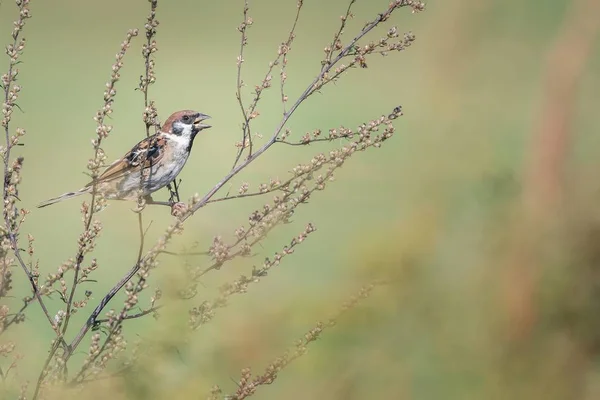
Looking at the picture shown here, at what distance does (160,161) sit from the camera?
1532 millimetres

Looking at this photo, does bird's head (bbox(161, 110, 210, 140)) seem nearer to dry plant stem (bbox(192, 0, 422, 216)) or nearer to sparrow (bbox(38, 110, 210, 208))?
sparrow (bbox(38, 110, 210, 208))

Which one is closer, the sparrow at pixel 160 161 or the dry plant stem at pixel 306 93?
the dry plant stem at pixel 306 93

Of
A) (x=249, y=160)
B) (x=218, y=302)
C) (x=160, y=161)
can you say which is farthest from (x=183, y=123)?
(x=218, y=302)

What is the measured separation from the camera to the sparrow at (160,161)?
1.62 meters

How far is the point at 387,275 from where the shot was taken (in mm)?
978

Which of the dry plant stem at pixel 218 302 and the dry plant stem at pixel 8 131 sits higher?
the dry plant stem at pixel 8 131

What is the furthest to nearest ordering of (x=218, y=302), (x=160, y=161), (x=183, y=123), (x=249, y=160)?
1. (x=183, y=123)
2. (x=160, y=161)
3. (x=249, y=160)
4. (x=218, y=302)

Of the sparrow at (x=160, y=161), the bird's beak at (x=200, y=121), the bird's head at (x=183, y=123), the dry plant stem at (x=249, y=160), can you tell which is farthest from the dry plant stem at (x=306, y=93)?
the bird's head at (x=183, y=123)

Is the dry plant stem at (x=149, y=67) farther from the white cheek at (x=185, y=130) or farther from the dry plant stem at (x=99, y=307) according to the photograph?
the white cheek at (x=185, y=130)

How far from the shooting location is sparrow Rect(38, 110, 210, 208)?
5.33ft

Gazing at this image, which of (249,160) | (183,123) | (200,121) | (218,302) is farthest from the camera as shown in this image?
(183,123)

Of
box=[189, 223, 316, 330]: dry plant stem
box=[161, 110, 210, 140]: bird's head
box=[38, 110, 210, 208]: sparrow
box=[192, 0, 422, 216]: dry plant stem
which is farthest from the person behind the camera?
box=[161, 110, 210, 140]: bird's head

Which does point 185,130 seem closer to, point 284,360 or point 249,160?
point 249,160

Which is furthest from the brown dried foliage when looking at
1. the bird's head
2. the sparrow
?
the bird's head
